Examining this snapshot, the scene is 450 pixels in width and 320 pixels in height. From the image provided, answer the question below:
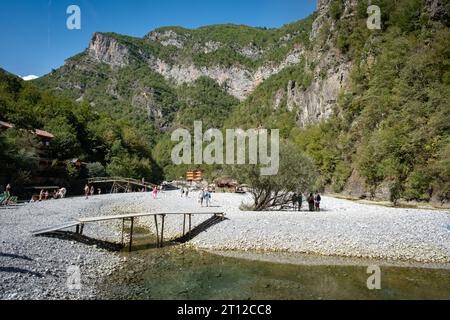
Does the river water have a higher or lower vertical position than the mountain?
lower

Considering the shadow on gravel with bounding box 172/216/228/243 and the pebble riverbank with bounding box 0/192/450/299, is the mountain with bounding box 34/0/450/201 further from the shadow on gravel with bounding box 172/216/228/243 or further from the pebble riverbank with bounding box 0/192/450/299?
the shadow on gravel with bounding box 172/216/228/243

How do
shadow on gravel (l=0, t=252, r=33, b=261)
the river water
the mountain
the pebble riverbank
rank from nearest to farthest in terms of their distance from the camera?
the pebble riverbank → the river water → shadow on gravel (l=0, t=252, r=33, b=261) → the mountain

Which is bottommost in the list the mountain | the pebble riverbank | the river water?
the river water

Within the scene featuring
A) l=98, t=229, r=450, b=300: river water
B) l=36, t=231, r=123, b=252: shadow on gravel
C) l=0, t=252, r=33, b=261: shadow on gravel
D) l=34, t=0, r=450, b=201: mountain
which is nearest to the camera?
l=98, t=229, r=450, b=300: river water

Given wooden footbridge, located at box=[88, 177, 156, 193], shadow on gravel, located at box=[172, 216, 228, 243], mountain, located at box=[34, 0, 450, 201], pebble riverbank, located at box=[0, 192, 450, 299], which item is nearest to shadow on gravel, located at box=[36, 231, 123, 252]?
pebble riverbank, located at box=[0, 192, 450, 299]

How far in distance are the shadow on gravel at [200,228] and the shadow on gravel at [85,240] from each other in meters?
4.19

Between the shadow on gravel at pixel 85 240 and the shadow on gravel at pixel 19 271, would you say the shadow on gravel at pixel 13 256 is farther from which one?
the shadow on gravel at pixel 85 240

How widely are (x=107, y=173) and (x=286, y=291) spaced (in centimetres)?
6861

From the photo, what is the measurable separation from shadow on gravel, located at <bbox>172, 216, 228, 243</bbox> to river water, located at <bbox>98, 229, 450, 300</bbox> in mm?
3509

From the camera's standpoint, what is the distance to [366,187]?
55438 millimetres

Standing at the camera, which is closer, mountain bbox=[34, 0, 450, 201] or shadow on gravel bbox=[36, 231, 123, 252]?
shadow on gravel bbox=[36, 231, 123, 252]

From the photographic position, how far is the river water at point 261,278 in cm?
1286

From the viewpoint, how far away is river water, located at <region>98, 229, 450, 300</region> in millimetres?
12859
